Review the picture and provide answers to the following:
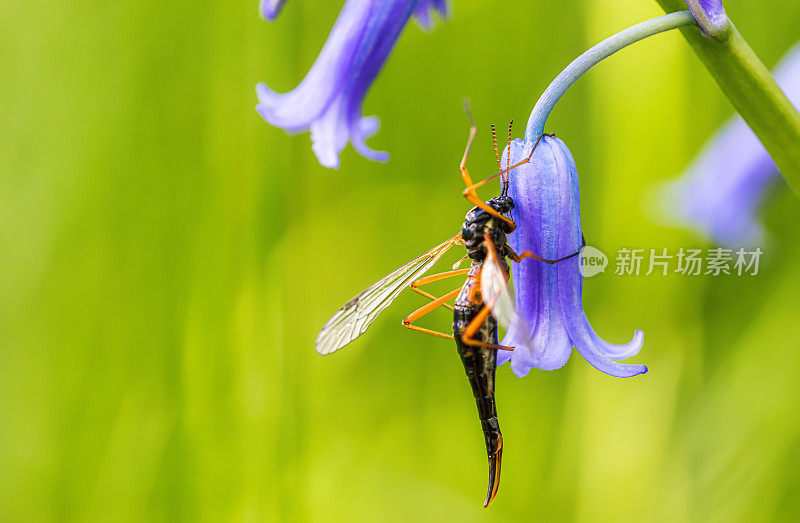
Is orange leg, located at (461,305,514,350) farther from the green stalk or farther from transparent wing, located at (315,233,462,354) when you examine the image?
the green stalk

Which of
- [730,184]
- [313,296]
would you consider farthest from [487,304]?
[313,296]

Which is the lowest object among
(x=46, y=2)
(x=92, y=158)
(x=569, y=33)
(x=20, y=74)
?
(x=92, y=158)

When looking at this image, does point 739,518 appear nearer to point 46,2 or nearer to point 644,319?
point 644,319

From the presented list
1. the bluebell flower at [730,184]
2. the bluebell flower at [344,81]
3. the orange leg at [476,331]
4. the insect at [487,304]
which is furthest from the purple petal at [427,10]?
the bluebell flower at [730,184]

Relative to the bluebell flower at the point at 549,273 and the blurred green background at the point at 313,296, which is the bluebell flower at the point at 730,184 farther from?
the bluebell flower at the point at 549,273

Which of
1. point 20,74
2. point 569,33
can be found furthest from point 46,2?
point 569,33

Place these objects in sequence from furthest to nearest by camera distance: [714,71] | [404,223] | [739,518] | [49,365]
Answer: [404,223] < [49,365] < [739,518] < [714,71]
